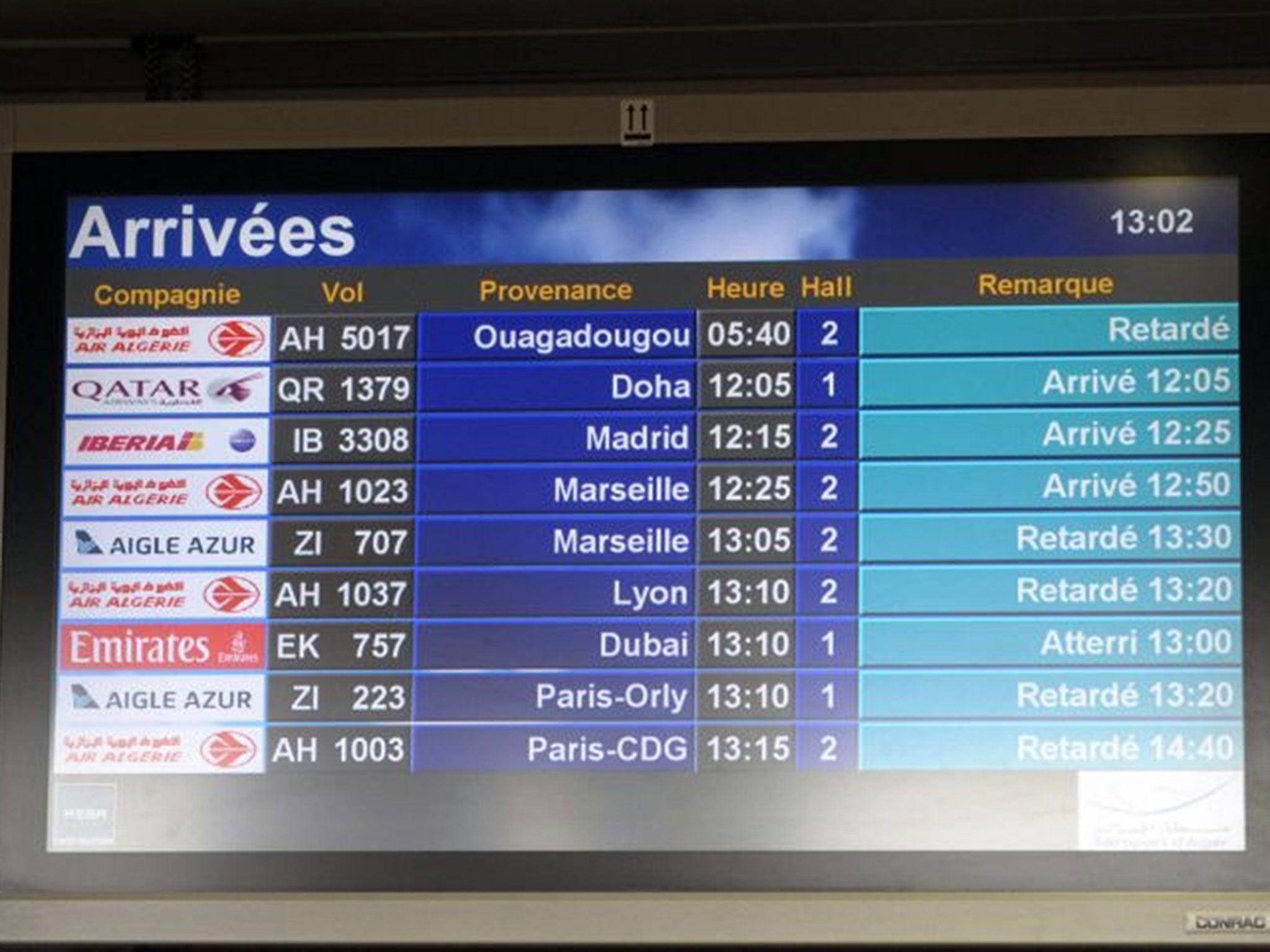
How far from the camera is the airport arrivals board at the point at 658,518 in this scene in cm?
198

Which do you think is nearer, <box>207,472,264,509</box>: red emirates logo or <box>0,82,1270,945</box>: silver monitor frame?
<box>0,82,1270,945</box>: silver monitor frame

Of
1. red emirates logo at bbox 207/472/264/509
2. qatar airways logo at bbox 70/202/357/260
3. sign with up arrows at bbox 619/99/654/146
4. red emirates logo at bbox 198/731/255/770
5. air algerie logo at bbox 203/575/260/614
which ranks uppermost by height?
sign with up arrows at bbox 619/99/654/146

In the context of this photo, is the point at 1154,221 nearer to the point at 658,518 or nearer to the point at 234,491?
the point at 658,518

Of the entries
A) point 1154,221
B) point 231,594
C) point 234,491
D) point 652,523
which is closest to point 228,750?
point 231,594

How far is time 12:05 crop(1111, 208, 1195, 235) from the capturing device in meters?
2.02

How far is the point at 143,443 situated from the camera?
6.72 feet

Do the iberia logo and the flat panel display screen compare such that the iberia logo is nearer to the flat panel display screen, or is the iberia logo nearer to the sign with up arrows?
the flat panel display screen

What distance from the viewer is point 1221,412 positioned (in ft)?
6.58

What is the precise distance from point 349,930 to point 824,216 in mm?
896

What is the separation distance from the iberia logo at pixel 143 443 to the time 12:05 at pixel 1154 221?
1.01 meters

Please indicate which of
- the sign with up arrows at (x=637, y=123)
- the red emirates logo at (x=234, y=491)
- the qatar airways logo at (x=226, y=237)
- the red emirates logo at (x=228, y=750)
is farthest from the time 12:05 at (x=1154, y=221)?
the red emirates logo at (x=228, y=750)

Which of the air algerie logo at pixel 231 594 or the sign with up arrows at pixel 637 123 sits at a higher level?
the sign with up arrows at pixel 637 123

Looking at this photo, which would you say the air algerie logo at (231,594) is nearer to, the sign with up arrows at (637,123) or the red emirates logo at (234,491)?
the red emirates logo at (234,491)

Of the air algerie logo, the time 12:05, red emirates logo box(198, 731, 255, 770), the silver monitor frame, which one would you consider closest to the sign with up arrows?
the silver monitor frame
